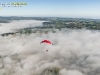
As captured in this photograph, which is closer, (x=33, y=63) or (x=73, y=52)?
(x=33, y=63)

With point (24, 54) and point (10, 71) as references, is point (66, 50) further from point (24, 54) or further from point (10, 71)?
point (10, 71)

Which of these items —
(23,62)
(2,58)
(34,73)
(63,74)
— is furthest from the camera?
→ (2,58)

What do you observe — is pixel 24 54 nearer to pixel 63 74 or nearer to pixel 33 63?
pixel 33 63

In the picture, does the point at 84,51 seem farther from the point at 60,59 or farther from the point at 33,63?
the point at 33,63

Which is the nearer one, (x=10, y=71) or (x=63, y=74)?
(x=63, y=74)

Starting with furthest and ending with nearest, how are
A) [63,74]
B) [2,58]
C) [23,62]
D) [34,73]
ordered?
[2,58] < [23,62] < [34,73] < [63,74]

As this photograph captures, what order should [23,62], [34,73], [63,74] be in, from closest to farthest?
[63,74], [34,73], [23,62]

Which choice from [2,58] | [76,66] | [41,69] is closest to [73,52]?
[76,66]

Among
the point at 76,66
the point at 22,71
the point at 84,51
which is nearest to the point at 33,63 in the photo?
the point at 22,71
